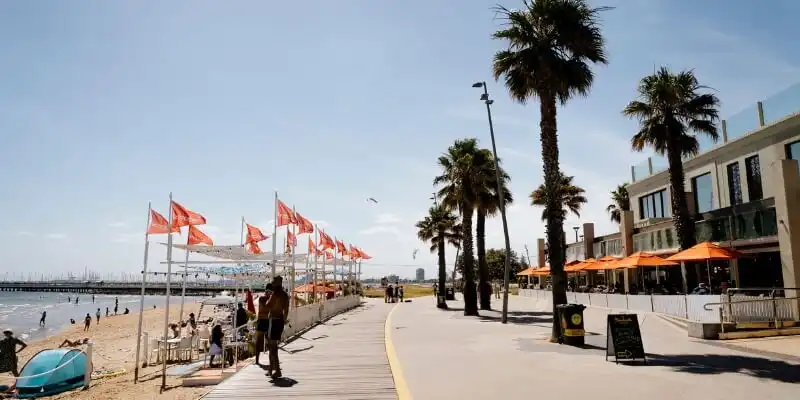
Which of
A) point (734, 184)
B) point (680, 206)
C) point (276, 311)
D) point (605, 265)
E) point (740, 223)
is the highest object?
point (734, 184)

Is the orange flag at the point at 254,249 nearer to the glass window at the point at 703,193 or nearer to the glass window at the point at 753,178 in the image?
the glass window at the point at 753,178

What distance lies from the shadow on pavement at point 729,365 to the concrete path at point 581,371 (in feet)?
0.05

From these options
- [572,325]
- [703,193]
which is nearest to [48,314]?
[703,193]

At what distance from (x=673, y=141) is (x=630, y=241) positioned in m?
10.8

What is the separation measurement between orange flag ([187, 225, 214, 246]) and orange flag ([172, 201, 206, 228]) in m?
0.38

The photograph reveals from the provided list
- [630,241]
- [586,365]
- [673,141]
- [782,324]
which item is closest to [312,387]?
[586,365]

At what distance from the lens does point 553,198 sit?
1666cm

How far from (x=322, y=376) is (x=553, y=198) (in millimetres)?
9581

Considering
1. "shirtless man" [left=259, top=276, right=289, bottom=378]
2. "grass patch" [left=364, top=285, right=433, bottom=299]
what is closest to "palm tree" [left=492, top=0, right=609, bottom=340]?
"shirtless man" [left=259, top=276, right=289, bottom=378]

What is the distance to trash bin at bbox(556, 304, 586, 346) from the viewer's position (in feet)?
46.9

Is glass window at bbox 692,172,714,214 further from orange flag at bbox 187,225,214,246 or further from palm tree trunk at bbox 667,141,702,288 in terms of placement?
orange flag at bbox 187,225,214,246

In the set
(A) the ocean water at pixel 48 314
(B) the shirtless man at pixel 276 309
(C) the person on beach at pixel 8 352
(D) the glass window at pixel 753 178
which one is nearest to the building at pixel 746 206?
(D) the glass window at pixel 753 178

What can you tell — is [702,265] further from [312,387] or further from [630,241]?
[312,387]

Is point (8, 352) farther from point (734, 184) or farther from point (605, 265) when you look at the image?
point (734, 184)
